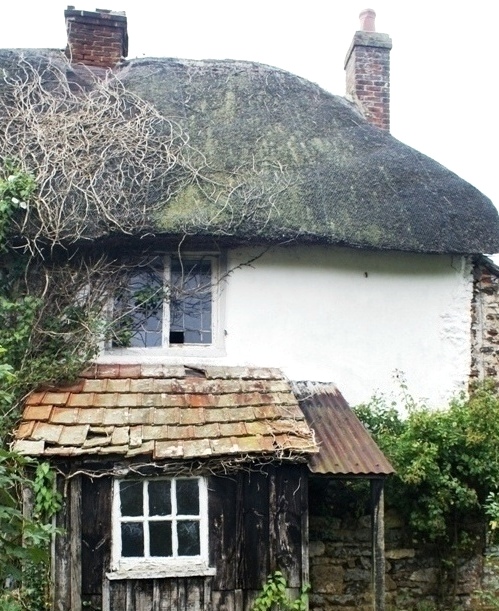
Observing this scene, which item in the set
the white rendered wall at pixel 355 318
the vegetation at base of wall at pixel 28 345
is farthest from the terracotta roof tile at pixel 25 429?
the white rendered wall at pixel 355 318

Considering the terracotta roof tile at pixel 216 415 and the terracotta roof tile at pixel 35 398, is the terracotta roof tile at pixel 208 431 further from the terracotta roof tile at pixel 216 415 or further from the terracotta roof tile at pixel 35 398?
the terracotta roof tile at pixel 35 398

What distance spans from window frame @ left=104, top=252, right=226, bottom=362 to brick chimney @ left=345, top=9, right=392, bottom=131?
4.24 m

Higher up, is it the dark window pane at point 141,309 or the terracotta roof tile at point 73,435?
the dark window pane at point 141,309

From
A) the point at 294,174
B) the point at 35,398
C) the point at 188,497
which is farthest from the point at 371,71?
the point at 188,497

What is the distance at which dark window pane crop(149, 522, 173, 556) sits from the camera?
6.19m

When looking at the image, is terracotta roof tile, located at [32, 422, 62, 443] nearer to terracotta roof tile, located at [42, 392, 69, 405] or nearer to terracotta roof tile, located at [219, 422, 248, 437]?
terracotta roof tile, located at [42, 392, 69, 405]

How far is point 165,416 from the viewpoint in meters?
6.43

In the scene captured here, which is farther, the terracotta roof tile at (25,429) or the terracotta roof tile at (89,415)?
the terracotta roof tile at (89,415)

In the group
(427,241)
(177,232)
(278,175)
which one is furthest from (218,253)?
(427,241)

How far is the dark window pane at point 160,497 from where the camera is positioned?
623cm

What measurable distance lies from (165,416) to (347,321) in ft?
8.87

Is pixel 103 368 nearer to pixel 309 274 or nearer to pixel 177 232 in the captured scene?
pixel 177 232

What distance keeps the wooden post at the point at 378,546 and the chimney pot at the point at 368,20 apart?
7.58 meters

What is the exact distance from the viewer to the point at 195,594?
6082mm
